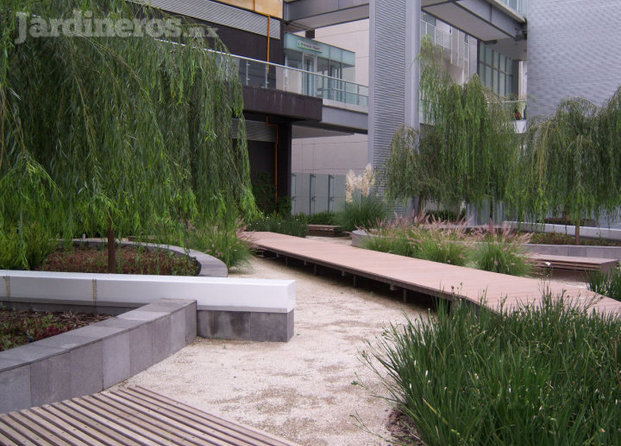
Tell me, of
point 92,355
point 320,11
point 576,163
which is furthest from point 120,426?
point 320,11

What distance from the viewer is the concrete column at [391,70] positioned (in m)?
18.6

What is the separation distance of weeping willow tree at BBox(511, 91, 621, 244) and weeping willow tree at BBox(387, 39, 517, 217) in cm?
117

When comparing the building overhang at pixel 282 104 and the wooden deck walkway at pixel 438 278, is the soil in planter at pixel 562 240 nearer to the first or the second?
the wooden deck walkway at pixel 438 278

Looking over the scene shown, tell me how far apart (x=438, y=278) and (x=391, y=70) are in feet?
39.9

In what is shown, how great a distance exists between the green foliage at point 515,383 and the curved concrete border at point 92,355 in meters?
2.12

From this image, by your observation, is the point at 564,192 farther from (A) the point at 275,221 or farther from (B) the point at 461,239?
(A) the point at 275,221

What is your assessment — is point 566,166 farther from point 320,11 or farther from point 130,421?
point 130,421

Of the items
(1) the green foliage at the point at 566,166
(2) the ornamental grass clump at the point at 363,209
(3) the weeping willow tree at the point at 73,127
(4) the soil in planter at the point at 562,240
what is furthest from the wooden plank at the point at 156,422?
(2) the ornamental grass clump at the point at 363,209

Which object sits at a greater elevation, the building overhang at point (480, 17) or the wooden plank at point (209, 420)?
the building overhang at point (480, 17)

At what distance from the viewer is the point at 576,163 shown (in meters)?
12.8

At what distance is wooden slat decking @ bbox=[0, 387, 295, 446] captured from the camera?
3.06 meters

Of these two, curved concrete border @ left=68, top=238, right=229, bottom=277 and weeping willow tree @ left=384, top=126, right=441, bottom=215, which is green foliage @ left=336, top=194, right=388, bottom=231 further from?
curved concrete border @ left=68, top=238, right=229, bottom=277

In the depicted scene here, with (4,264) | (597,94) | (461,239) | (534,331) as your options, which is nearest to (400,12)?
(597,94)

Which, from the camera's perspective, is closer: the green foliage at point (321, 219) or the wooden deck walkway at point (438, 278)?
the wooden deck walkway at point (438, 278)
